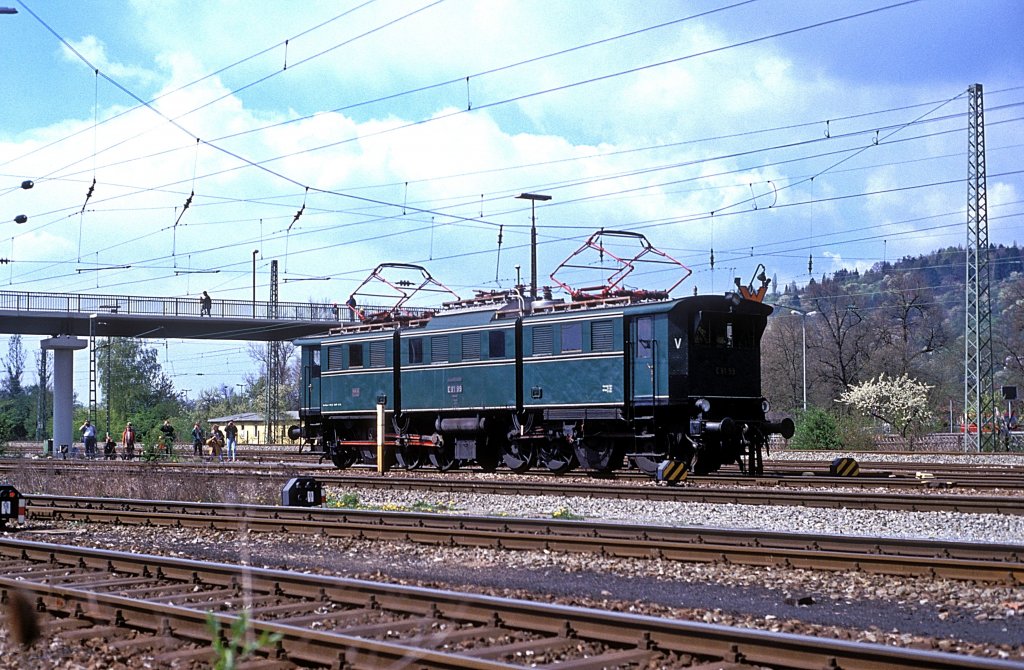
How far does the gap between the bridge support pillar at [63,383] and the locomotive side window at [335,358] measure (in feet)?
77.2

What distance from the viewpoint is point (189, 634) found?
866 centimetres

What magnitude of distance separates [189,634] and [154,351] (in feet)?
291

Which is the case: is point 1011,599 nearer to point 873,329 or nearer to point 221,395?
point 873,329

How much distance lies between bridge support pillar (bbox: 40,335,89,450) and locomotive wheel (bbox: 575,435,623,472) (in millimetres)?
32875

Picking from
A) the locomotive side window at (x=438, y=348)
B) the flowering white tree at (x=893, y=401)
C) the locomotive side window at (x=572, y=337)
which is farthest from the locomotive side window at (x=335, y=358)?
the flowering white tree at (x=893, y=401)

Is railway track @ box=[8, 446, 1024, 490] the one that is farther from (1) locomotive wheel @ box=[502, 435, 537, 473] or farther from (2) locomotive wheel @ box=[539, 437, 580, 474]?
(1) locomotive wheel @ box=[502, 435, 537, 473]

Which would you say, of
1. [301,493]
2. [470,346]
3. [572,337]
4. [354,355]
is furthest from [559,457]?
[301,493]

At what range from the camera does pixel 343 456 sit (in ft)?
107

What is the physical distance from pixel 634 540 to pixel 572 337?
458 inches

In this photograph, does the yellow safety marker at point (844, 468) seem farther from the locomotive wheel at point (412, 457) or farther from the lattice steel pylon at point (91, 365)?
the lattice steel pylon at point (91, 365)

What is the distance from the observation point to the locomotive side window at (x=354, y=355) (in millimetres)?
31125

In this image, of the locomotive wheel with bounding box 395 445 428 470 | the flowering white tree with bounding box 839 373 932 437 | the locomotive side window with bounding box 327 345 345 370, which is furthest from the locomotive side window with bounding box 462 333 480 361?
the flowering white tree with bounding box 839 373 932 437

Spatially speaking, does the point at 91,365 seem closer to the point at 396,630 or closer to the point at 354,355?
the point at 354,355

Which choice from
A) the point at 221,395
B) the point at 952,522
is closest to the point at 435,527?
the point at 952,522
